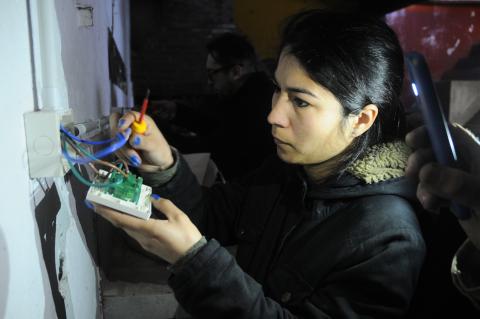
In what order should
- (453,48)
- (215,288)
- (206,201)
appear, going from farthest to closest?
1. (453,48)
2. (206,201)
3. (215,288)

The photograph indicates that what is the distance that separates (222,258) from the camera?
0.77m

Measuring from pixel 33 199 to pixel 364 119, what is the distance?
0.75 metres

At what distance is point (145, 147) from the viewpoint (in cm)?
96

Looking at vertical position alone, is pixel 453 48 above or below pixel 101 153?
below

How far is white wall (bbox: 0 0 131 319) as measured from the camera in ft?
1.84

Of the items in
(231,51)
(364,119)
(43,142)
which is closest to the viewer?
(43,142)

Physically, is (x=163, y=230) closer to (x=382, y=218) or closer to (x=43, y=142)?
(x=43, y=142)

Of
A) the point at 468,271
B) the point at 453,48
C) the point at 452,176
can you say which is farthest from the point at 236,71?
the point at 453,48

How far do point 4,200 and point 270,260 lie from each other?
0.68 m

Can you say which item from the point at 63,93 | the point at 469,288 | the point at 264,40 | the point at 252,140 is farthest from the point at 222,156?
the point at 264,40

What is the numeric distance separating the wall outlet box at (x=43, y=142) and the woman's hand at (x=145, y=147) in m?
0.18

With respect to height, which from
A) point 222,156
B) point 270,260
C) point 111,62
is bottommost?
point 222,156

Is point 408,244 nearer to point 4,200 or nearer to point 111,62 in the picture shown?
point 4,200

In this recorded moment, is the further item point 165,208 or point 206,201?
point 206,201
